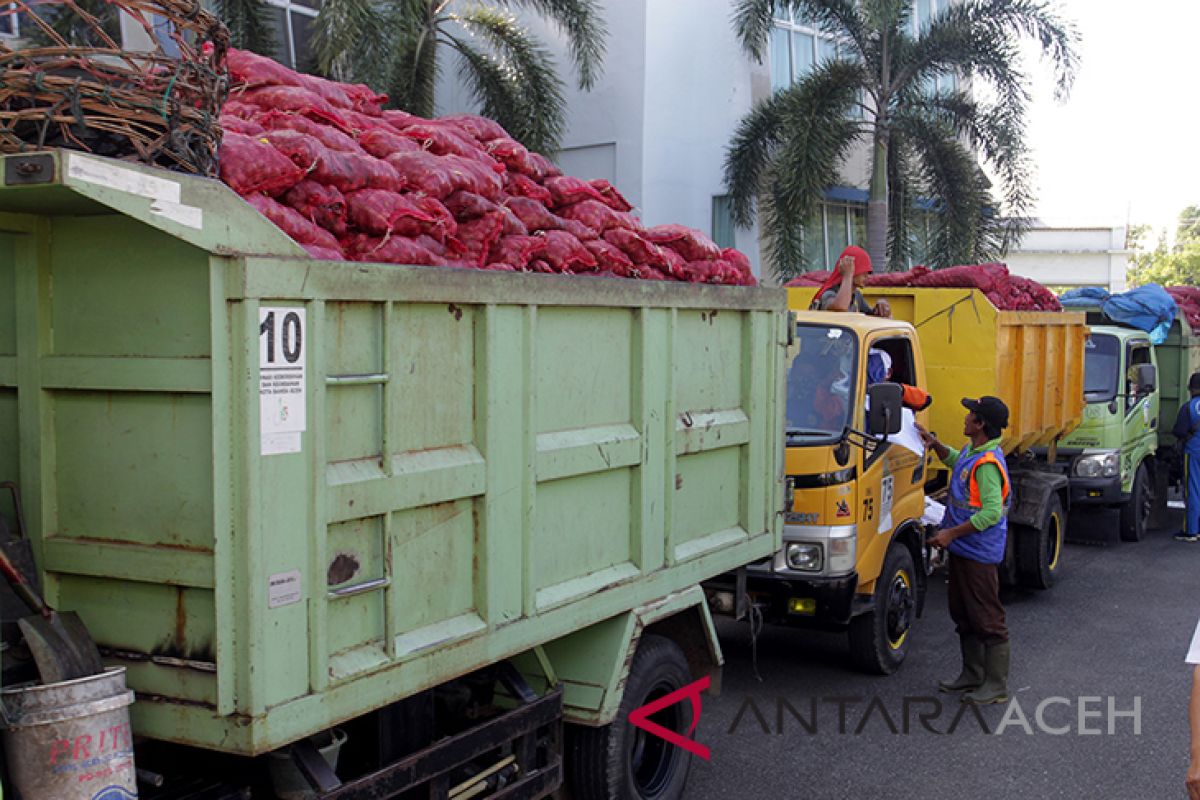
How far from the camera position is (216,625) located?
2.86 meters

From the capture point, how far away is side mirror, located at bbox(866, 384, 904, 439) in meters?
6.52

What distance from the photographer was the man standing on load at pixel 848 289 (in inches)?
327

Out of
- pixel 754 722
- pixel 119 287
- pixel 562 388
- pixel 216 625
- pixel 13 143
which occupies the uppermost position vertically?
pixel 13 143

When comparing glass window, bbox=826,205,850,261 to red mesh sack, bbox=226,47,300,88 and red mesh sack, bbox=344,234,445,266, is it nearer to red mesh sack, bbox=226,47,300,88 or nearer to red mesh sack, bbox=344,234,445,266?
red mesh sack, bbox=226,47,300,88

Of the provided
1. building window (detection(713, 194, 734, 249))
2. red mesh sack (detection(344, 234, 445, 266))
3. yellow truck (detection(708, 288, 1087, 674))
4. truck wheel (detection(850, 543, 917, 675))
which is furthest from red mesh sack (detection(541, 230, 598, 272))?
building window (detection(713, 194, 734, 249))

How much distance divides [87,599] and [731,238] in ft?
61.8

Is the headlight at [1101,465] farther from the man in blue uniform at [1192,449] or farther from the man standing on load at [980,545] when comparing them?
the man standing on load at [980,545]

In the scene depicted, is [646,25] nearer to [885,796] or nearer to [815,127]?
[815,127]

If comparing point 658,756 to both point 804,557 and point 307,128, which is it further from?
point 307,128

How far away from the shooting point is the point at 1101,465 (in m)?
11.4

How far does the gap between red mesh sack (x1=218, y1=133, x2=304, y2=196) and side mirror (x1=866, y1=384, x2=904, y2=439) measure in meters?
3.98

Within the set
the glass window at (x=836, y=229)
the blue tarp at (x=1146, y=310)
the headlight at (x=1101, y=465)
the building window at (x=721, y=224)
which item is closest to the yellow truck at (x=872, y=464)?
the headlight at (x=1101, y=465)

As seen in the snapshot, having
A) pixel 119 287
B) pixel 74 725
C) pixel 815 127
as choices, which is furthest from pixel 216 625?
pixel 815 127

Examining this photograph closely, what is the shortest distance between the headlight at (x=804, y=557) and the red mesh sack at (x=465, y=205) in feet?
10.9
